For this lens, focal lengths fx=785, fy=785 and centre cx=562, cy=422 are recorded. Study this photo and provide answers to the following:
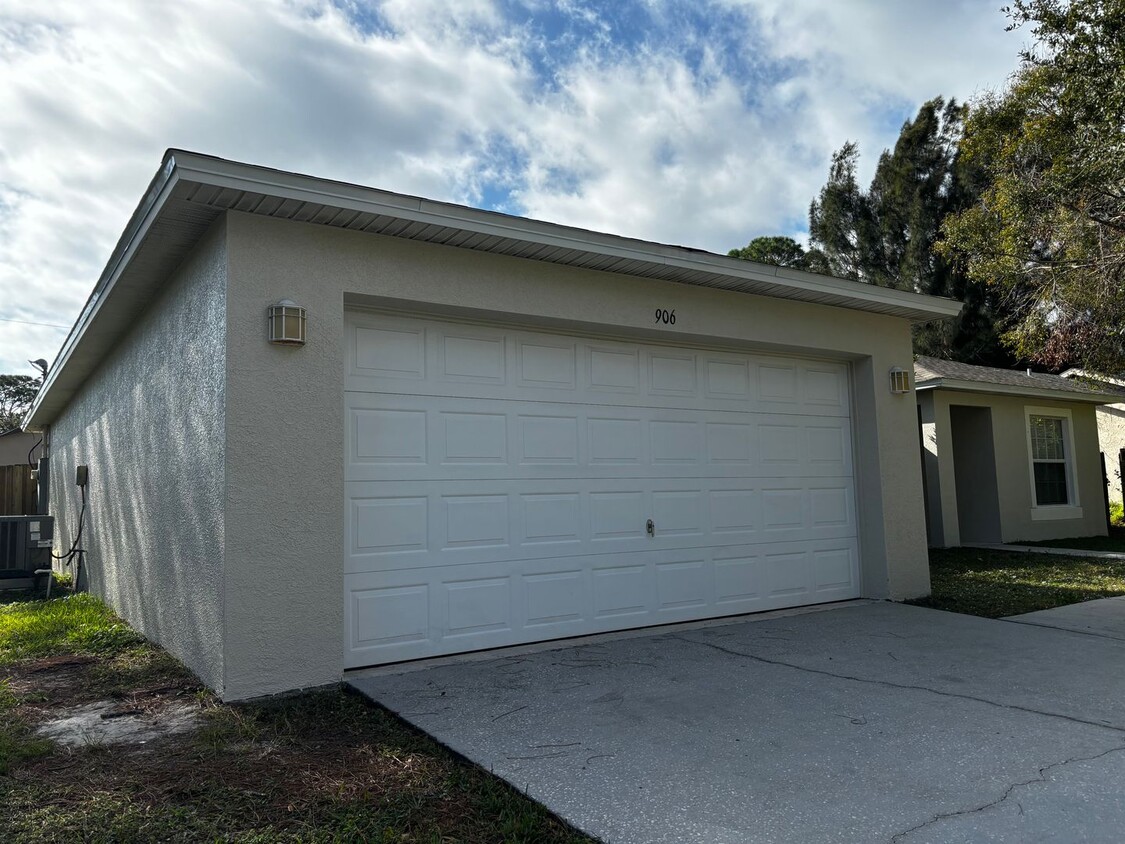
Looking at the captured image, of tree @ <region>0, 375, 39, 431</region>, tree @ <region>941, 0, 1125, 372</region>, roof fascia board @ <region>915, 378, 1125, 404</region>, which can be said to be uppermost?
tree @ <region>0, 375, 39, 431</region>

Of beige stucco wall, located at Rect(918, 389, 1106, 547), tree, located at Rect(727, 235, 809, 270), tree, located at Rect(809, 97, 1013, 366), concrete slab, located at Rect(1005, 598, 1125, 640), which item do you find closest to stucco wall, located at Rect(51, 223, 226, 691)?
concrete slab, located at Rect(1005, 598, 1125, 640)

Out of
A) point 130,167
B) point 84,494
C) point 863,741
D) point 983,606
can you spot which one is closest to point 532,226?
point 863,741

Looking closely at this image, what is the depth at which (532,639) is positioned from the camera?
5.89 metres

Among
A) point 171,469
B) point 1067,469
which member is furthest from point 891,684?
point 1067,469

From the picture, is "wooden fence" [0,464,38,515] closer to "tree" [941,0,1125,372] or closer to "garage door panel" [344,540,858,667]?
"garage door panel" [344,540,858,667]

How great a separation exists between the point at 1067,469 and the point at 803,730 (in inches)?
529

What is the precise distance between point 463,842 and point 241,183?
365 centimetres

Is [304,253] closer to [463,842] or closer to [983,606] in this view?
[463,842]

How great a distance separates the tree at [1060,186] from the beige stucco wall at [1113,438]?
20.5 feet

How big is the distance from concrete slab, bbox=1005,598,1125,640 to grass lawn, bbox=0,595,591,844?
17.4 ft

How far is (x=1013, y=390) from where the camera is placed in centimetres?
1321

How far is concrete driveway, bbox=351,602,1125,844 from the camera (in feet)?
9.64

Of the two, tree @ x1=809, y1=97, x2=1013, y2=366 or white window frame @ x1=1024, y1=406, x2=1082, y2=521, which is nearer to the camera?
white window frame @ x1=1024, y1=406, x2=1082, y2=521

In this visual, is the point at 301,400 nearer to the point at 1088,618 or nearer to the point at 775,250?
the point at 1088,618
